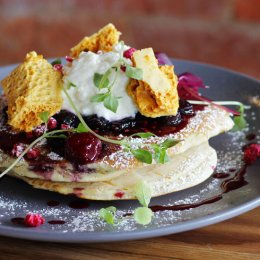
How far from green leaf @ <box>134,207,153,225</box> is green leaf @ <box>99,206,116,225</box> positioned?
0.19 feet

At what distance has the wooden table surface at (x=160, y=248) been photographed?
137 cm

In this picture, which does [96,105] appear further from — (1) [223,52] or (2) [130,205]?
(1) [223,52]

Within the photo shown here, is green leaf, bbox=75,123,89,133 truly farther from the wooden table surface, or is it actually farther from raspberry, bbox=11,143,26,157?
the wooden table surface

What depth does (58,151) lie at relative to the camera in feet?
5.25

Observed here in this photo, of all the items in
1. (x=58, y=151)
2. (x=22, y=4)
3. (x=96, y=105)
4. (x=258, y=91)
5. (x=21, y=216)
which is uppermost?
(x=22, y=4)

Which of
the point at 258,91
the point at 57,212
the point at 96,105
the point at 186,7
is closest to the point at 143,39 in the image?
the point at 186,7

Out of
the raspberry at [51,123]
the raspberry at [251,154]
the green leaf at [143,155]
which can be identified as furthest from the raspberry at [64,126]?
the raspberry at [251,154]

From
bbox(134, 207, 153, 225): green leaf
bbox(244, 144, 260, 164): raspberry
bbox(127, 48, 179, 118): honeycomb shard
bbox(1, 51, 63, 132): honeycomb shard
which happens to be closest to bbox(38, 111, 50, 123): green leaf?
bbox(1, 51, 63, 132): honeycomb shard

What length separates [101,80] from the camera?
165cm

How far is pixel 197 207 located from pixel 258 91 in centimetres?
81

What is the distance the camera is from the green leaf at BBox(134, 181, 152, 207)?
4.90ft

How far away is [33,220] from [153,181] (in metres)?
0.36

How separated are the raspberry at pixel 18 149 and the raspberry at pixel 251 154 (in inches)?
26.8

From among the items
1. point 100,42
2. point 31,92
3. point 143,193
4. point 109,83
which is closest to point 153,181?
point 143,193
